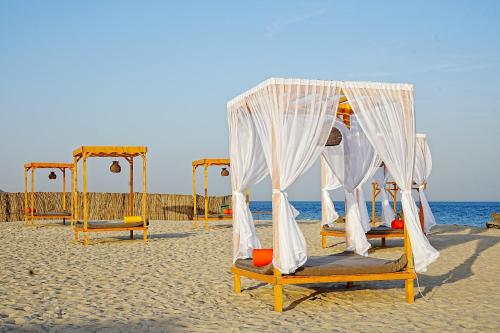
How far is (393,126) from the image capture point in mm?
6652

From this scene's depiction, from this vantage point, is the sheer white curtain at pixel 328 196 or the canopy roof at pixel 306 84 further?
the sheer white curtain at pixel 328 196

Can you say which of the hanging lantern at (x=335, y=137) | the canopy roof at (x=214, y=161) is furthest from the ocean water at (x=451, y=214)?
the hanging lantern at (x=335, y=137)

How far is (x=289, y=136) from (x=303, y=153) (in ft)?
0.76

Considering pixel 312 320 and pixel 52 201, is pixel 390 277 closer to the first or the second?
pixel 312 320

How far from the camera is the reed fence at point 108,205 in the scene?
→ 2248cm

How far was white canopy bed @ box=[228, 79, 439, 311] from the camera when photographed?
600 cm

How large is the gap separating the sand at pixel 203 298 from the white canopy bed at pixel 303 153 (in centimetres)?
38

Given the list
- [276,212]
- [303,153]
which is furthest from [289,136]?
[276,212]

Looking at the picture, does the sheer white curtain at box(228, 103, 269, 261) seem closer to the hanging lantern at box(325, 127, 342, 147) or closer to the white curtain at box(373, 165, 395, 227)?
the hanging lantern at box(325, 127, 342, 147)

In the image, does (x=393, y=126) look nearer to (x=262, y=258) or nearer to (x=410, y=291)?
(x=410, y=291)

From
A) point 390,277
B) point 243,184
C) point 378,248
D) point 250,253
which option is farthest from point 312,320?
point 378,248

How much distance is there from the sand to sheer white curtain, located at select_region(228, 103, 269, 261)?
23.9 inches

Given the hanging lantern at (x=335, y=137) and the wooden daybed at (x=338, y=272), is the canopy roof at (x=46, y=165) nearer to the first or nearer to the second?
the hanging lantern at (x=335, y=137)

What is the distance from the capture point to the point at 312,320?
217 inches
